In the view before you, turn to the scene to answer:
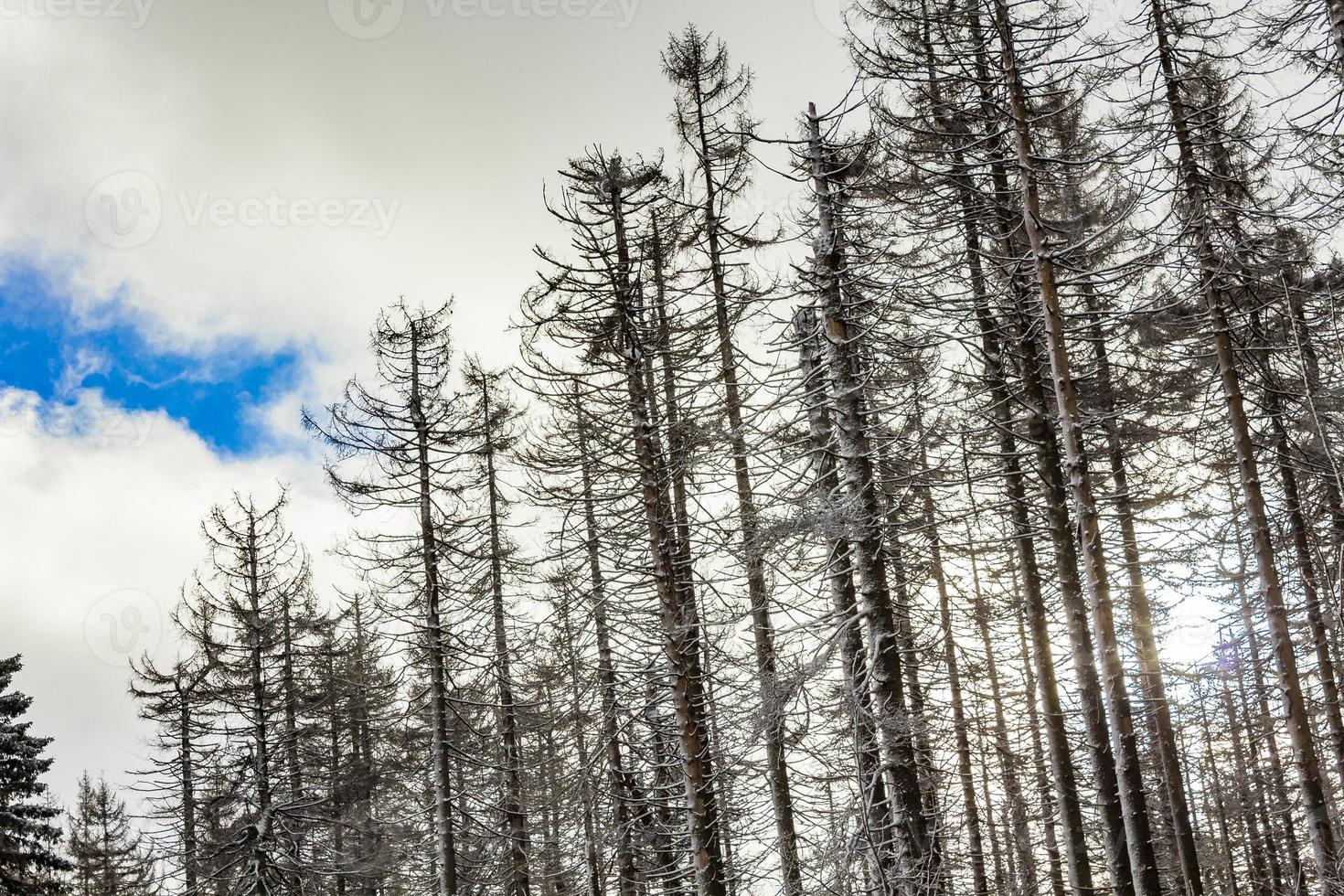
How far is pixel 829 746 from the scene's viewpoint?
9.85m

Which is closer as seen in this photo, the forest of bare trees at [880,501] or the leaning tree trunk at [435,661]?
the forest of bare trees at [880,501]

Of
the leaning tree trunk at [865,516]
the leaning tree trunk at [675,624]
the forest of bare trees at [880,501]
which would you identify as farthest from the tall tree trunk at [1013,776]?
the leaning tree trunk at [675,624]

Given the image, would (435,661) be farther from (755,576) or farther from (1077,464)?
(1077,464)

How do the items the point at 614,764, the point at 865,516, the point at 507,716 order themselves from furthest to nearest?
the point at 507,716 < the point at 614,764 < the point at 865,516

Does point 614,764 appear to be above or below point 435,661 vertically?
below

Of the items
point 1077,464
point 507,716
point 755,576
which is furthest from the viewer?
point 507,716

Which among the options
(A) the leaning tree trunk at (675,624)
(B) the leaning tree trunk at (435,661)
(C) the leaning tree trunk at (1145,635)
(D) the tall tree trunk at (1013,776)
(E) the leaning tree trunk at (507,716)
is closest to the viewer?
(A) the leaning tree trunk at (675,624)

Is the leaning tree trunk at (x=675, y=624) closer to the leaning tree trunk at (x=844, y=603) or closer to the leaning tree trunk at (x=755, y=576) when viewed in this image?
the leaning tree trunk at (x=755, y=576)

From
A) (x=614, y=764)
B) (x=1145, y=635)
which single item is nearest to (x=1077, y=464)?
(x=1145, y=635)

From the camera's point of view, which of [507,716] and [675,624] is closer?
[675,624]

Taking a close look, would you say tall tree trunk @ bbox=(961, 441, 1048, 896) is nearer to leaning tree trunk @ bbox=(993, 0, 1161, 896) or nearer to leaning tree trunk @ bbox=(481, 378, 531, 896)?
leaning tree trunk @ bbox=(993, 0, 1161, 896)

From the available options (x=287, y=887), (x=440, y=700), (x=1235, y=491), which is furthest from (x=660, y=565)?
(x=287, y=887)

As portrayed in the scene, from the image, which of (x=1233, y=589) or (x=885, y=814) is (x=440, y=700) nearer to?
(x=885, y=814)

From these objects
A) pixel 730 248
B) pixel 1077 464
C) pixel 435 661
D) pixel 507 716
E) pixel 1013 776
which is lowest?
pixel 1013 776
